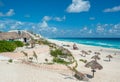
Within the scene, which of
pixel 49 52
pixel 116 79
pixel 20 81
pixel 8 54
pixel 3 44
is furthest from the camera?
pixel 49 52

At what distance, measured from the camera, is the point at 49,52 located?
30.9 m

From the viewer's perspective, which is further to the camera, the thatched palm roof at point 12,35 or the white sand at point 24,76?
the thatched palm roof at point 12,35

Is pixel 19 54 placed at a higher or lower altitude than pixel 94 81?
higher

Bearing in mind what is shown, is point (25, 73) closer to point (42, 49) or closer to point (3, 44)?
point (3, 44)

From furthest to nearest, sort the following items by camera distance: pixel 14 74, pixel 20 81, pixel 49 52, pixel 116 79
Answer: pixel 49 52
pixel 116 79
pixel 14 74
pixel 20 81

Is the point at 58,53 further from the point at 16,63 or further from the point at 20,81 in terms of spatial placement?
the point at 20,81

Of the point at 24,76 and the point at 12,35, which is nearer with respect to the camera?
the point at 24,76

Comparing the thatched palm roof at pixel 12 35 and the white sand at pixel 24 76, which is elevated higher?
the thatched palm roof at pixel 12 35

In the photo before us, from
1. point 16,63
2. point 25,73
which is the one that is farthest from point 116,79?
point 16,63

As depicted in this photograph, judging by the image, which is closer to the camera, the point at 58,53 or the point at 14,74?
the point at 14,74

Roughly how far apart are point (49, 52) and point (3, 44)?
6307 millimetres

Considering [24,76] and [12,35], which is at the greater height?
[12,35]

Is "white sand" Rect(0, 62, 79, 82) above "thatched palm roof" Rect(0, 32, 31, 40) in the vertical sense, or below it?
below

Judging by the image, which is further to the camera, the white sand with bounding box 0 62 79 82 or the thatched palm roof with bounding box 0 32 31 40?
the thatched palm roof with bounding box 0 32 31 40
